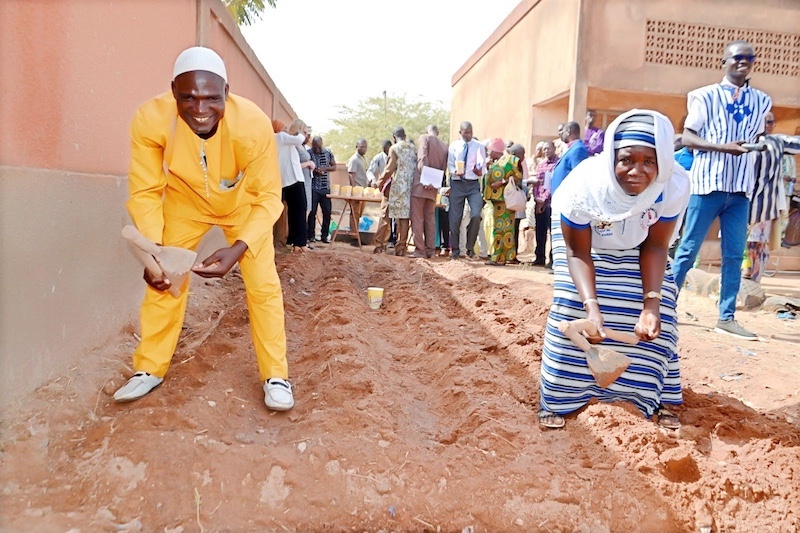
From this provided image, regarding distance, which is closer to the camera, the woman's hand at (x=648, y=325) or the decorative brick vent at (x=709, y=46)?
the woman's hand at (x=648, y=325)

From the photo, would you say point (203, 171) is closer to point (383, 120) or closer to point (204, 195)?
point (204, 195)

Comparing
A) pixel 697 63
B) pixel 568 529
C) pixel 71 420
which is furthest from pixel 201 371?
pixel 697 63

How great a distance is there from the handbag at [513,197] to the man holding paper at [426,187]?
3.27ft

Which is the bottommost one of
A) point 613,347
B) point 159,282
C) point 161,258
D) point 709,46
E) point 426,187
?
point 613,347

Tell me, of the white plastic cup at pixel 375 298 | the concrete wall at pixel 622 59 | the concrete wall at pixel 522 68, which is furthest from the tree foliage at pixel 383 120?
the white plastic cup at pixel 375 298

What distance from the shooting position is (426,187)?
8.90 meters

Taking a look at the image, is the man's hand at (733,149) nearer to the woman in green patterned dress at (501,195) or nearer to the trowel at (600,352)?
A: the trowel at (600,352)

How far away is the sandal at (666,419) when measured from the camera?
110 inches

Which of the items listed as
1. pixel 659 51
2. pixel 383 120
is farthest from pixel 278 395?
pixel 383 120

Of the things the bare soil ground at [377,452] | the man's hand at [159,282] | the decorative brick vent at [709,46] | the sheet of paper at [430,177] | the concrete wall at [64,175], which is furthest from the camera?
the decorative brick vent at [709,46]

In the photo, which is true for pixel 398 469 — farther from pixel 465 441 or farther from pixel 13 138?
pixel 13 138

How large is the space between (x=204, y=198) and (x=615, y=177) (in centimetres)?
184

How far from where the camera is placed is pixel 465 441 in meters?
2.56

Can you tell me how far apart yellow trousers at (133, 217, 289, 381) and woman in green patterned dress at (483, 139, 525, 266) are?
20.2 feet
